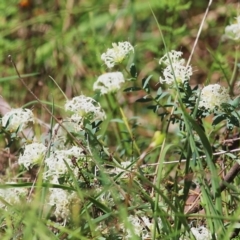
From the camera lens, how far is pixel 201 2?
312 cm

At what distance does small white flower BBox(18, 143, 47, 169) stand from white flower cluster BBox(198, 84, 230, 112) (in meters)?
0.35

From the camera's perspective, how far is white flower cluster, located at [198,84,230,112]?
1.33m

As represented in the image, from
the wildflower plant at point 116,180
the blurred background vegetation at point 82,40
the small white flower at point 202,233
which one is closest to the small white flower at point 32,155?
the wildflower plant at point 116,180

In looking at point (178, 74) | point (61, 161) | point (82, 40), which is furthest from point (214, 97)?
point (82, 40)

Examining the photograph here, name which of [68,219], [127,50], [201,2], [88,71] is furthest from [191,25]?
[68,219]

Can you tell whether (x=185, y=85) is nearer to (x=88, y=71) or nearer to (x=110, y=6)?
(x=88, y=71)

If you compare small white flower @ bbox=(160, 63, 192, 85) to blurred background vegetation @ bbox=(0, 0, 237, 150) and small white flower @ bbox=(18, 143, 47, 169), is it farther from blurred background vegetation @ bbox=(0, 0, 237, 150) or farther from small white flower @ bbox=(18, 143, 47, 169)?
blurred background vegetation @ bbox=(0, 0, 237, 150)

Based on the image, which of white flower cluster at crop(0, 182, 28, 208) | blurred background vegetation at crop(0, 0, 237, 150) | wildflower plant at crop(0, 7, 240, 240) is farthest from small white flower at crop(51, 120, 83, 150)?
blurred background vegetation at crop(0, 0, 237, 150)

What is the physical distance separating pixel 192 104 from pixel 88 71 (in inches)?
51.7

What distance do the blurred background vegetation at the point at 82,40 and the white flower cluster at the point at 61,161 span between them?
107 cm

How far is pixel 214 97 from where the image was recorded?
1335 mm

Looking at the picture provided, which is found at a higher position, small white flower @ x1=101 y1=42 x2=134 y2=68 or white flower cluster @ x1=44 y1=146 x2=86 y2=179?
small white flower @ x1=101 y1=42 x2=134 y2=68

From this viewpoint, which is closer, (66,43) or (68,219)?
(68,219)

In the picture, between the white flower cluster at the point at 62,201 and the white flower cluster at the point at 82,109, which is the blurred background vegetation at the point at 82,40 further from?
the white flower cluster at the point at 62,201
